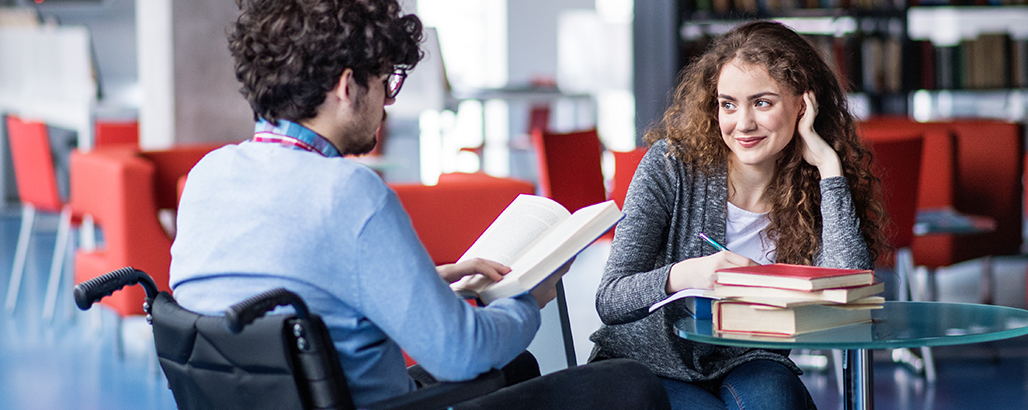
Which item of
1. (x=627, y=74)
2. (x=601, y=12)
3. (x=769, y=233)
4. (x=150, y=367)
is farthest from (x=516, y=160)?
(x=769, y=233)

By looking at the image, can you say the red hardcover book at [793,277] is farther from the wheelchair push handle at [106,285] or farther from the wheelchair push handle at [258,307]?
the wheelchair push handle at [106,285]

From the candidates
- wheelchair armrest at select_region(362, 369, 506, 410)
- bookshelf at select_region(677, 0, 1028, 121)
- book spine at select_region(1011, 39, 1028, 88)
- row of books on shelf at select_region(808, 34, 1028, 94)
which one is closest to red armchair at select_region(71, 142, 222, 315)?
wheelchair armrest at select_region(362, 369, 506, 410)

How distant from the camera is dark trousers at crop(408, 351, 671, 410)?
1.23 meters

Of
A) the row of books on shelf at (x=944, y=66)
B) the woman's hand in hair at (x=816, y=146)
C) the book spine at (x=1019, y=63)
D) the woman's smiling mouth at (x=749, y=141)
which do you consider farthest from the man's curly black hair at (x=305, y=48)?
the book spine at (x=1019, y=63)

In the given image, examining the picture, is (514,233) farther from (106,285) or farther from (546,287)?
(106,285)

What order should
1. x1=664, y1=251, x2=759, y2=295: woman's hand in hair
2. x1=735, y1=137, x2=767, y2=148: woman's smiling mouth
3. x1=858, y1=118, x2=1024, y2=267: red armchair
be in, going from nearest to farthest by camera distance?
x1=664, y1=251, x2=759, y2=295: woman's hand in hair
x1=735, y1=137, x2=767, y2=148: woman's smiling mouth
x1=858, y1=118, x2=1024, y2=267: red armchair

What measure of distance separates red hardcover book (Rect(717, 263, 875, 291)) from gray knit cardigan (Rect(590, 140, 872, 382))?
0.78 feet

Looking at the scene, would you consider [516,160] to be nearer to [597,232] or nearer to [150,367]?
[150,367]

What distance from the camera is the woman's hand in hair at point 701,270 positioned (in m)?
1.40

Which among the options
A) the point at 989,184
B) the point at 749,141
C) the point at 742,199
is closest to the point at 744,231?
the point at 742,199

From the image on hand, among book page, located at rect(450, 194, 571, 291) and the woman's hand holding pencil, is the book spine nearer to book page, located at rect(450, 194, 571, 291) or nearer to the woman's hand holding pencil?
the woman's hand holding pencil

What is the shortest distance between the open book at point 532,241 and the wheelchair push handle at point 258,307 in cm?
32

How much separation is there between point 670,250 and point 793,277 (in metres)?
0.45

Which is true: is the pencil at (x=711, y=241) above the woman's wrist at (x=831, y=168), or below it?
below
